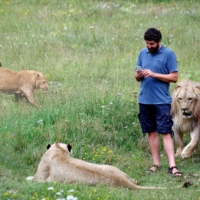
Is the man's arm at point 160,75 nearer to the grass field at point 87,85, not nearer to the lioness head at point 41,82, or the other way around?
the grass field at point 87,85

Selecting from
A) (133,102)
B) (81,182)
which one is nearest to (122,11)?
(133,102)

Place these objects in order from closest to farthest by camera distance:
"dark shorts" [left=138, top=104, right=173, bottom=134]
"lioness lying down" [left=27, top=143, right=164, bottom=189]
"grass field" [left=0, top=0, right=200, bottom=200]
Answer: "lioness lying down" [left=27, top=143, right=164, bottom=189] → "grass field" [left=0, top=0, right=200, bottom=200] → "dark shorts" [left=138, top=104, right=173, bottom=134]

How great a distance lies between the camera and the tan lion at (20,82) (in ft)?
40.7

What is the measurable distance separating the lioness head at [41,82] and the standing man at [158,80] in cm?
405

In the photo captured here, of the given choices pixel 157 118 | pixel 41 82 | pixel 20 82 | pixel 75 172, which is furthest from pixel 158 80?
pixel 20 82

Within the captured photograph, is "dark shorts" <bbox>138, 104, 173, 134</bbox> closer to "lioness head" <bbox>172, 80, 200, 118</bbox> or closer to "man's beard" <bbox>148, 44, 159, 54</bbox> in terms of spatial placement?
"man's beard" <bbox>148, 44, 159, 54</bbox>

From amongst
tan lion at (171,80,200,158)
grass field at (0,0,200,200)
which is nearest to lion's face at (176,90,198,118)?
tan lion at (171,80,200,158)

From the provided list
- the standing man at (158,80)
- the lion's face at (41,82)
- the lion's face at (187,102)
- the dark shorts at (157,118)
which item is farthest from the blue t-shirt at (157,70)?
the lion's face at (41,82)

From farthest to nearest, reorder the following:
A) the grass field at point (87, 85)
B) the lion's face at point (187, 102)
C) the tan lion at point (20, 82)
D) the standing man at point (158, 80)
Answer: the tan lion at point (20, 82)
the lion's face at point (187, 102)
the standing man at point (158, 80)
the grass field at point (87, 85)

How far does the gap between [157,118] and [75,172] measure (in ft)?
5.68

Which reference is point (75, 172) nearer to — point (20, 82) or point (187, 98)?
point (187, 98)

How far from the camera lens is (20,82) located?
1246cm

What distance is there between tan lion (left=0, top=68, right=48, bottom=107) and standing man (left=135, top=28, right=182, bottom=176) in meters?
4.08

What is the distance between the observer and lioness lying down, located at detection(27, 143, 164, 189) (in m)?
7.40
